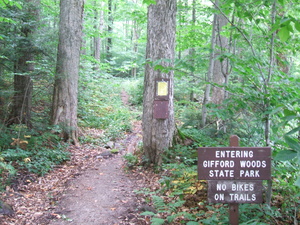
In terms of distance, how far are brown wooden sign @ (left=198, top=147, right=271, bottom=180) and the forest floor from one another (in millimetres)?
1577

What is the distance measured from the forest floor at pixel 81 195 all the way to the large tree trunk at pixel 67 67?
1374 mm

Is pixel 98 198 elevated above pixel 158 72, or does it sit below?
below

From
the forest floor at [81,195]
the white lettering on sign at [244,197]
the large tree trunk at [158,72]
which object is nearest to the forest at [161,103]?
the large tree trunk at [158,72]

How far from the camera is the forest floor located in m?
4.13

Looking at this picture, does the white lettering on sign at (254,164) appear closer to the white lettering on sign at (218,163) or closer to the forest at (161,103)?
the white lettering on sign at (218,163)

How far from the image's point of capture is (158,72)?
6.19 metres

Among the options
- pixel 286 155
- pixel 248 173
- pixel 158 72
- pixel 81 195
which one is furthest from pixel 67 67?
pixel 286 155

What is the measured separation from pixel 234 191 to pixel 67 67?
679 cm

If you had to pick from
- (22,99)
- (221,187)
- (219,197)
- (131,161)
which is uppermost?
(22,99)

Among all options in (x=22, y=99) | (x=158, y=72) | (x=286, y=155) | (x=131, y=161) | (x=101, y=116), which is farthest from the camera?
(x=101, y=116)

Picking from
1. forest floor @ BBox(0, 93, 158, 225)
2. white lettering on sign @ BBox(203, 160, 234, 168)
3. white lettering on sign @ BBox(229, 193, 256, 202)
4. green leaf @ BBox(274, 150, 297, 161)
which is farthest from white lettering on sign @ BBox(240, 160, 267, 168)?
forest floor @ BBox(0, 93, 158, 225)

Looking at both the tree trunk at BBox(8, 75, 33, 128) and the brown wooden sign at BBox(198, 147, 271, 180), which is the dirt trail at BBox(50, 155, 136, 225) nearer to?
the brown wooden sign at BBox(198, 147, 271, 180)

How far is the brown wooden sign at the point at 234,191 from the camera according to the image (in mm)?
3084

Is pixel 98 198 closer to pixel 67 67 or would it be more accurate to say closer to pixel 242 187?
pixel 242 187
